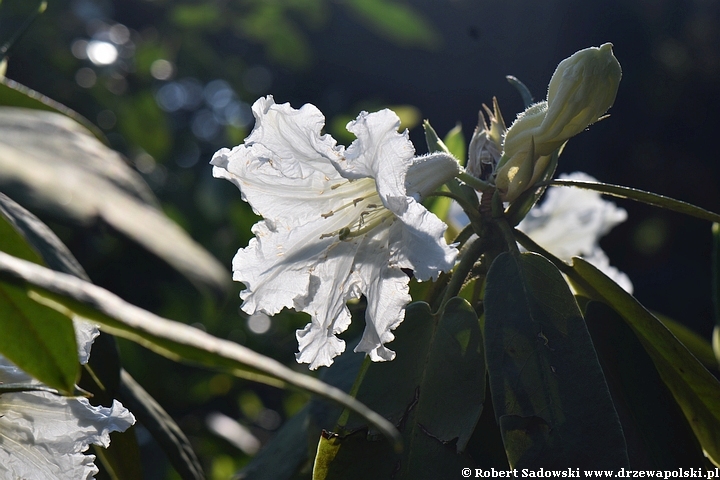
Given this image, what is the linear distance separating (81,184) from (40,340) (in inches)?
19.0

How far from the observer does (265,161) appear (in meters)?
0.98

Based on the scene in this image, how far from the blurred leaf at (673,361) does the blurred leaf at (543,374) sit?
0.13 m

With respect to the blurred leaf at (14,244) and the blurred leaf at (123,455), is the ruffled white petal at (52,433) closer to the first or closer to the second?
the blurred leaf at (123,455)

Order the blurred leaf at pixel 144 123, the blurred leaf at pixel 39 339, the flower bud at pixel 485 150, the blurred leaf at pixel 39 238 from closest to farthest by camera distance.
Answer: the blurred leaf at pixel 39 339 → the blurred leaf at pixel 39 238 → the flower bud at pixel 485 150 → the blurred leaf at pixel 144 123

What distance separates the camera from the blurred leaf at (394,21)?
2.68m

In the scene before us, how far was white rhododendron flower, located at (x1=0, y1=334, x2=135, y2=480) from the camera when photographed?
0.80 meters

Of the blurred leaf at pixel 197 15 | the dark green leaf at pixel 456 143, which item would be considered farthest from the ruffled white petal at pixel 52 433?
the blurred leaf at pixel 197 15

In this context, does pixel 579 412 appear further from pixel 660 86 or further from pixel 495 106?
pixel 660 86

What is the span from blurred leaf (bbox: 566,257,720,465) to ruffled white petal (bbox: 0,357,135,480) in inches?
24.2

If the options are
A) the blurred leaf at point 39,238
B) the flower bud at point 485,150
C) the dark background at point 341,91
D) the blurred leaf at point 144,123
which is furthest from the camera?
the blurred leaf at point 144,123

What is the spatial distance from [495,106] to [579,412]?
0.49 m

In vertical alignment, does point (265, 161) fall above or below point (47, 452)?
above

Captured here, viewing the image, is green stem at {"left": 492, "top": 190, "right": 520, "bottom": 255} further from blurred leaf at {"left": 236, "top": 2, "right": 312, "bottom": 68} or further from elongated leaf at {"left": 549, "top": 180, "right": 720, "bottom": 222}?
blurred leaf at {"left": 236, "top": 2, "right": 312, "bottom": 68}

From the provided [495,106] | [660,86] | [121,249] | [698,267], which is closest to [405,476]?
[495,106]
